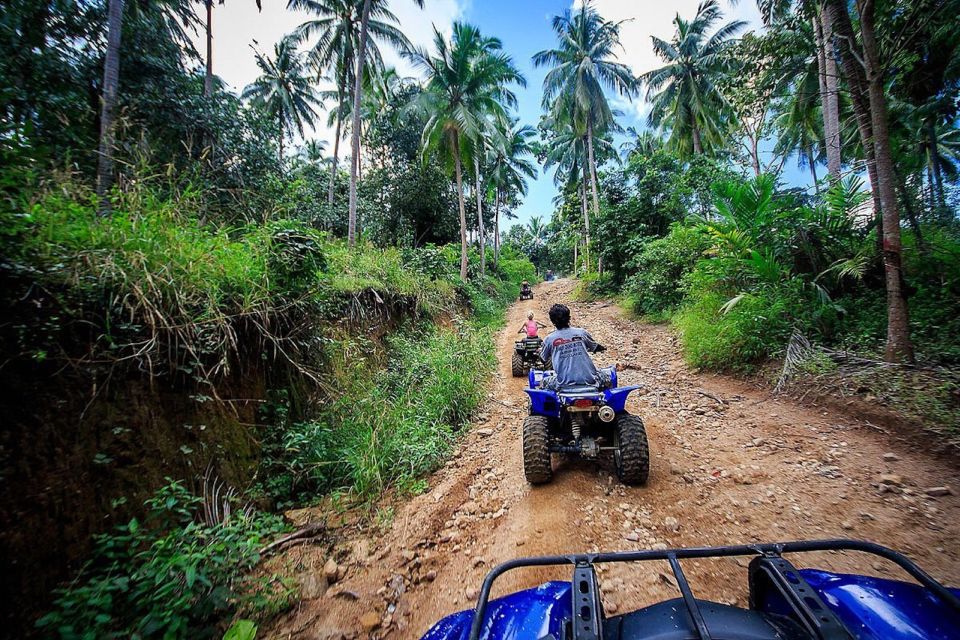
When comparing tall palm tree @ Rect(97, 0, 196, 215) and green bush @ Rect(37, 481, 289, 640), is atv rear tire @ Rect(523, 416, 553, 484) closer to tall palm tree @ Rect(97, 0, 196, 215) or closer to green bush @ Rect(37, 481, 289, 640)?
green bush @ Rect(37, 481, 289, 640)

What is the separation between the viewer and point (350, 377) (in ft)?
14.0

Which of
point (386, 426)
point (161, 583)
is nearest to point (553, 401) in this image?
point (386, 426)

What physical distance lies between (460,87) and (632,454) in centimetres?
1558

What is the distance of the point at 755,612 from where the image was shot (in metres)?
0.95

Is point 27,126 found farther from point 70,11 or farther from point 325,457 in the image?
point 70,11

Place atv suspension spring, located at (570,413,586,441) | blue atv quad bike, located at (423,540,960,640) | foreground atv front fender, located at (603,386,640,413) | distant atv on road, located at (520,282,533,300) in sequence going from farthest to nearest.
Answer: distant atv on road, located at (520,282,533,300) < atv suspension spring, located at (570,413,586,441) < foreground atv front fender, located at (603,386,640,413) < blue atv quad bike, located at (423,540,960,640)

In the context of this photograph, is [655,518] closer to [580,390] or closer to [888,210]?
[580,390]

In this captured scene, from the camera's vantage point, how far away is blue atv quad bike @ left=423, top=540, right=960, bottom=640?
87 cm

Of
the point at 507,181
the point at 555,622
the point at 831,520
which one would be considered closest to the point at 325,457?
the point at 555,622

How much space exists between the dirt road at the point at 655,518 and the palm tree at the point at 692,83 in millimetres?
16779

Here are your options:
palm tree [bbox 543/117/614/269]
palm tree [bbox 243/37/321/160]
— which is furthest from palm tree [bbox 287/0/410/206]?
palm tree [bbox 543/117/614/269]

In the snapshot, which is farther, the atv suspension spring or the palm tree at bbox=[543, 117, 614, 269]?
the palm tree at bbox=[543, 117, 614, 269]

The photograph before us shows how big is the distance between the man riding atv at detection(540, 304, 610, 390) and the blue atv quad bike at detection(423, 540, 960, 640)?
2.14 metres

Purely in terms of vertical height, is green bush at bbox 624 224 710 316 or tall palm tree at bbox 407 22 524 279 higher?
tall palm tree at bbox 407 22 524 279
